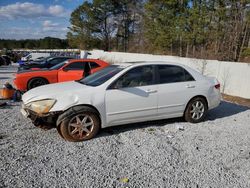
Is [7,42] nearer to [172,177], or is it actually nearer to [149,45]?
[149,45]

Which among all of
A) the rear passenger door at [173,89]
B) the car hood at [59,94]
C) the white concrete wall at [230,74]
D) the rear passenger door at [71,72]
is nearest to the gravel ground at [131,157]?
the rear passenger door at [173,89]

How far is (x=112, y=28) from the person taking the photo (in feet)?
137

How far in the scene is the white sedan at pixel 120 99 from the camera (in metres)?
4.17

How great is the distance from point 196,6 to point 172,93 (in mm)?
18437

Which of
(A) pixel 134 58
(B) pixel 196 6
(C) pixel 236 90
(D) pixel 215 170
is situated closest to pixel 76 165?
(D) pixel 215 170

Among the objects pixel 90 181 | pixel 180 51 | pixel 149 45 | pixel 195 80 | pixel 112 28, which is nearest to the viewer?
pixel 90 181

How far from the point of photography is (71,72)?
878 cm

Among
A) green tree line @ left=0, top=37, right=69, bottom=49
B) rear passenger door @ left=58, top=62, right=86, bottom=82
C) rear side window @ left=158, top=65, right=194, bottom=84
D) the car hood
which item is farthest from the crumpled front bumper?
green tree line @ left=0, top=37, right=69, bottom=49

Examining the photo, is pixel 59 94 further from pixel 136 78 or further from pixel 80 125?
pixel 136 78

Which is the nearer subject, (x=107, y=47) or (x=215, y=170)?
(x=215, y=170)

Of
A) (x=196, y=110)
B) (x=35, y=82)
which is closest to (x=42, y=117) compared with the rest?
(x=196, y=110)

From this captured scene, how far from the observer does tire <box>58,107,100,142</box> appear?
4.13 meters

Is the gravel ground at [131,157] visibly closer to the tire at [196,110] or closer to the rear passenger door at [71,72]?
the tire at [196,110]

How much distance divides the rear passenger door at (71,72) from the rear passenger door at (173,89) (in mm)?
4429
